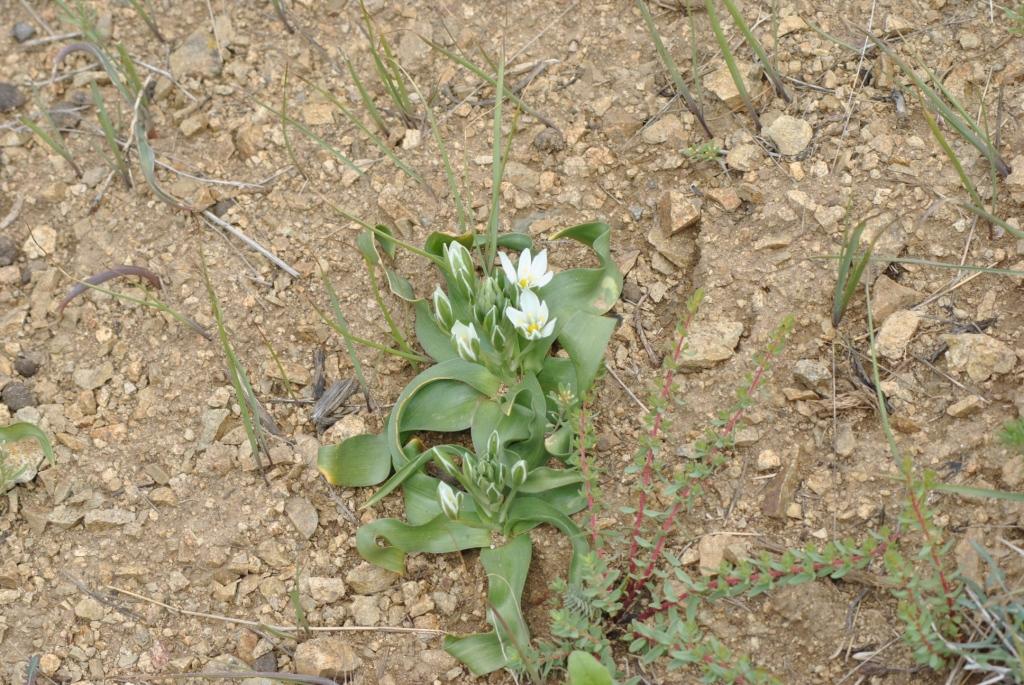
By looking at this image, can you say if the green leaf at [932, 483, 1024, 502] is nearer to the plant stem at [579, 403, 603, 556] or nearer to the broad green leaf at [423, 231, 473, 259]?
the plant stem at [579, 403, 603, 556]

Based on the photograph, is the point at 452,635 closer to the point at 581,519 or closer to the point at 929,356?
the point at 581,519

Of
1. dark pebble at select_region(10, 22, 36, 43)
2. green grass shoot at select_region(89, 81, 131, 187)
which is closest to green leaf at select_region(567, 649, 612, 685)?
green grass shoot at select_region(89, 81, 131, 187)

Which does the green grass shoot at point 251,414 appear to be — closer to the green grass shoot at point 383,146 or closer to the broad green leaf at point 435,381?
the broad green leaf at point 435,381

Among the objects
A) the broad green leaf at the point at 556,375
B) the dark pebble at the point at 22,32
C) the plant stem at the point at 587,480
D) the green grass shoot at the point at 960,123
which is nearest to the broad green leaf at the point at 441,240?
the broad green leaf at the point at 556,375

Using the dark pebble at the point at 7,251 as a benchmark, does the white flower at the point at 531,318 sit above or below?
above

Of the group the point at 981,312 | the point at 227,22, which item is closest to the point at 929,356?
the point at 981,312

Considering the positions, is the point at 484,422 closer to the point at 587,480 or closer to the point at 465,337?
the point at 465,337
